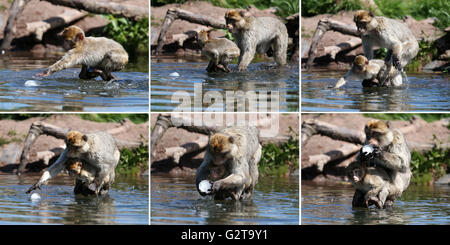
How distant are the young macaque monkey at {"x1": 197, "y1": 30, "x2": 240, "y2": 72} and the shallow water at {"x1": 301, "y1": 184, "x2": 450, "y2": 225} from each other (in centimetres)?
280

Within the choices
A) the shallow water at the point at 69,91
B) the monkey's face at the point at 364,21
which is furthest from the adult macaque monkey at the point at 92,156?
the monkey's face at the point at 364,21

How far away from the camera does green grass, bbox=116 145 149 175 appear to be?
49.6 ft

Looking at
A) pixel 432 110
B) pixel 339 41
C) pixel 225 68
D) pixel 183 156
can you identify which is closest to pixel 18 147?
pixel 183 156

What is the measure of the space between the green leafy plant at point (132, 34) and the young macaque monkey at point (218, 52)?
348 cm

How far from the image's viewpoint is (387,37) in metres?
13.4

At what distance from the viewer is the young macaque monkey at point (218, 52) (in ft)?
47.5

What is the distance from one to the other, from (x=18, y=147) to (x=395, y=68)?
7.67 meters

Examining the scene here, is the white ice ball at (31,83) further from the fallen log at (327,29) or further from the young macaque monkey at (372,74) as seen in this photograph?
the fallen log at (327,29)

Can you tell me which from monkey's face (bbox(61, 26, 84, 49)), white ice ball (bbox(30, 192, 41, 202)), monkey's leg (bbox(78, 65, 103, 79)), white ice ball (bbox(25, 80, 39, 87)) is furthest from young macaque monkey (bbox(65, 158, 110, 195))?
monkey's face (bbox(61, 26, 84, 49))

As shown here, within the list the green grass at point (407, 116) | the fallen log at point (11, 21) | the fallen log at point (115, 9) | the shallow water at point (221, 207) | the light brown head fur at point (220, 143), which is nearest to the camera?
the shallow water at point (221, 207)

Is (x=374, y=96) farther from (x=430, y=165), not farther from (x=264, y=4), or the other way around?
(x=264, y=4)

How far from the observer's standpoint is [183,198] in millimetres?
11305

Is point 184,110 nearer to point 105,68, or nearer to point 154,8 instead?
point 105,68

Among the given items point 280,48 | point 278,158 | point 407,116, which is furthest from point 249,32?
point 407,116
